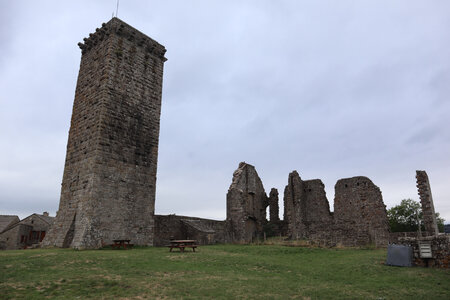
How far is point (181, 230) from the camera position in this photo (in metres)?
19.1

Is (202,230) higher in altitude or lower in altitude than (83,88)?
lower

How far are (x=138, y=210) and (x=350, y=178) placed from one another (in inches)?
708

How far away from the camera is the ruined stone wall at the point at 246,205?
22750mm

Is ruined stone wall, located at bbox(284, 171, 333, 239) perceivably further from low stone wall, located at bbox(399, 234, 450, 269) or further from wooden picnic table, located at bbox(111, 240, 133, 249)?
low stone wall, located at bbox(399, 234, 450, 269)

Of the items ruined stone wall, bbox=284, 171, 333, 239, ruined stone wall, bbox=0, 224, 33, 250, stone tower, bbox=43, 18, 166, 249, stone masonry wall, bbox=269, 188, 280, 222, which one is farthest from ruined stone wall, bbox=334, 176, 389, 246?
ruined stone wall, bbox=0, 224, 33, 250

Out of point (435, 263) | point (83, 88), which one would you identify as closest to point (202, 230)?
point (83, 88)

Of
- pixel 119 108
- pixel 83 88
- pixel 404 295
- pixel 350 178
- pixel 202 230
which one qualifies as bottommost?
pixel 404 295

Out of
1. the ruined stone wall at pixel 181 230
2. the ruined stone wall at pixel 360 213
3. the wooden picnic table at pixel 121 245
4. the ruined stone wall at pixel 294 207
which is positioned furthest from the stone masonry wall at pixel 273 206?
the wooden picnic table at pixel 121 245

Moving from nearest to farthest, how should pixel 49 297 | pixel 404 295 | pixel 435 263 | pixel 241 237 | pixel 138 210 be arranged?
pixel 49 297 < pixel 404 295 < pixel 435 263 < pixel 138 210 < pixel 241 237

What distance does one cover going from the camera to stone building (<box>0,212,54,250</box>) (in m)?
33.0

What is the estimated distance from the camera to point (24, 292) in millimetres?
6020

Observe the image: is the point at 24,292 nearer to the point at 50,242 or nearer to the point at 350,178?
the point at 50,242

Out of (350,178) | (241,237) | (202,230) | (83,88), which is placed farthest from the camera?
(350,178)

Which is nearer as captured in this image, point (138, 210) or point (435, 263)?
point (435, 263)
